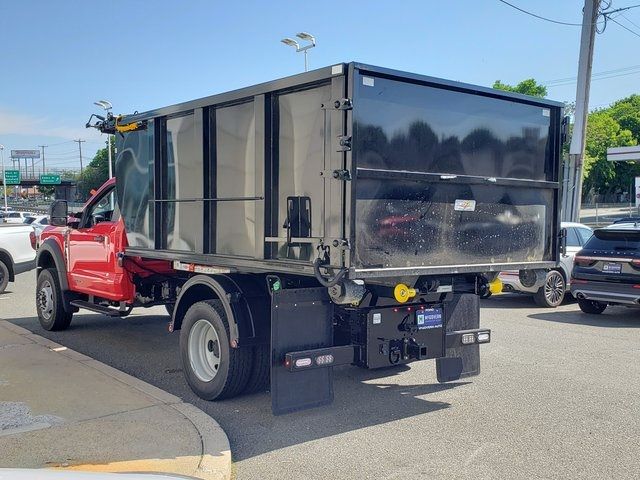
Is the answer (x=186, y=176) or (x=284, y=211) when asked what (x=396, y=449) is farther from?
(x=186, y=176)

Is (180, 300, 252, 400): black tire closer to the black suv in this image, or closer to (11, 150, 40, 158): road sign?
the black suv

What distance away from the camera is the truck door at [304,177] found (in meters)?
4.93

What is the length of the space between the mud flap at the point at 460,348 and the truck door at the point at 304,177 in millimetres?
1955

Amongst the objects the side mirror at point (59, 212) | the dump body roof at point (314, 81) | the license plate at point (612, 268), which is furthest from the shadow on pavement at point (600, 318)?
the side mirror at point (59, 212)

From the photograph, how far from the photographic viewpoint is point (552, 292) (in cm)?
1295

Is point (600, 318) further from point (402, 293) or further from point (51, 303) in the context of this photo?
point (51, 303)

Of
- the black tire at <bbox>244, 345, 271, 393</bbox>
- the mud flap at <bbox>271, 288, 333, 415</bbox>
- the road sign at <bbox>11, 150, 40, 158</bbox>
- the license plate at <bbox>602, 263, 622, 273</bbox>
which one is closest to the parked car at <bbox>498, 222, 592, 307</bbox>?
the license plate at <bbox>602, 263, 622, 273</bbox>

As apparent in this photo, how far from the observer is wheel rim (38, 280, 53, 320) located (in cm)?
977

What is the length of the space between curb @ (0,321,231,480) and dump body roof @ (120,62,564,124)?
278cm

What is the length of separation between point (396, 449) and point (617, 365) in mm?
4166

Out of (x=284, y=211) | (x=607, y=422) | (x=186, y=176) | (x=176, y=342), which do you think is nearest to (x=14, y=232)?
(x=176, y=342)

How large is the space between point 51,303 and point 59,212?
62.3 inches

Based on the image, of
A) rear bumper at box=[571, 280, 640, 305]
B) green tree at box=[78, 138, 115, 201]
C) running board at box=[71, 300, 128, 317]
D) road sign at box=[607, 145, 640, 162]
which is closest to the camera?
running board at box=[71, 300, 128, 317]

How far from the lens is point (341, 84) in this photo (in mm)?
4812
